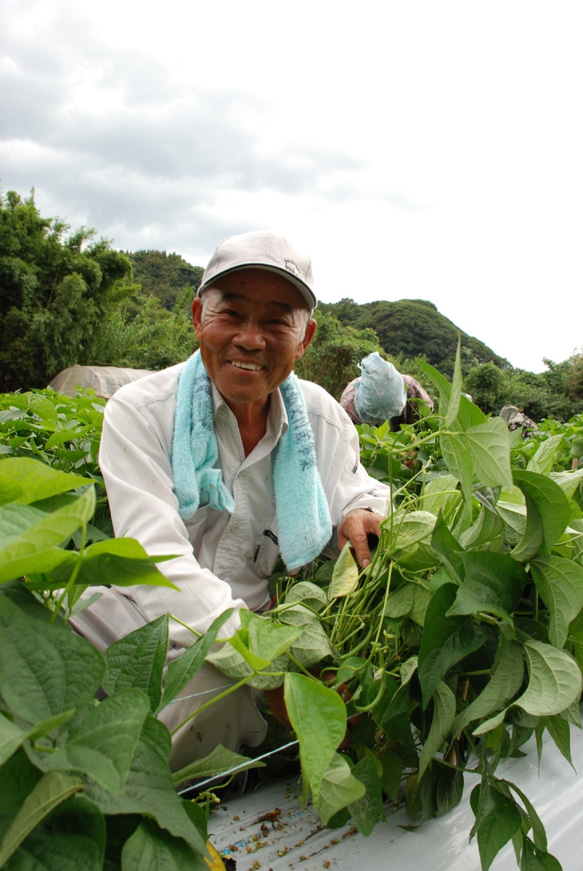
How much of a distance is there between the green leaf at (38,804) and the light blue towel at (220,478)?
935mm

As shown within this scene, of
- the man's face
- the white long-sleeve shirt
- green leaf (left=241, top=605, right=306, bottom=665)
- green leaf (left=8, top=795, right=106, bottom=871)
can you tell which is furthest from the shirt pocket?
green leaf (left=8, top=795, right=106, bottom=871)

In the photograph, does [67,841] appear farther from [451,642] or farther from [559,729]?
[559,729]

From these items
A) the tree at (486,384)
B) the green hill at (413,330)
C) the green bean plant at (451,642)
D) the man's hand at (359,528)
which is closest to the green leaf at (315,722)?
the green bean plant at (451,642)

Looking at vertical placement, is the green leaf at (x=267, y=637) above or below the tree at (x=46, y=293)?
below

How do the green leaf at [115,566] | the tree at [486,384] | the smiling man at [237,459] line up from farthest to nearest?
the tree at [486,384] → the smiling man at [237,459] → the green leaf at [115,566]

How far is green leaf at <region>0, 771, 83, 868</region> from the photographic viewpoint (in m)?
0.35

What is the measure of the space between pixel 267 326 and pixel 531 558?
2.60ft

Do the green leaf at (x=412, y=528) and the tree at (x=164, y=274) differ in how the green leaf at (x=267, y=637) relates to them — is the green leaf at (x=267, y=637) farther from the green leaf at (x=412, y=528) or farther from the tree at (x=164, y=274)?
the tree at (x=164, y=274)

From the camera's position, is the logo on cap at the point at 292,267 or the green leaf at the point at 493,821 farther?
the logo on cap at the point at 292,267

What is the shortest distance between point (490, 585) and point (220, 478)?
Answer: 75cm

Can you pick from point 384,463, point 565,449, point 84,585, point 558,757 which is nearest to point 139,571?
point 84,585

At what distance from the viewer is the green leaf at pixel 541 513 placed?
0.71m

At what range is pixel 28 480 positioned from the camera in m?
0.51

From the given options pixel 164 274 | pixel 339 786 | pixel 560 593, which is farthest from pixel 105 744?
pixel 164 274
